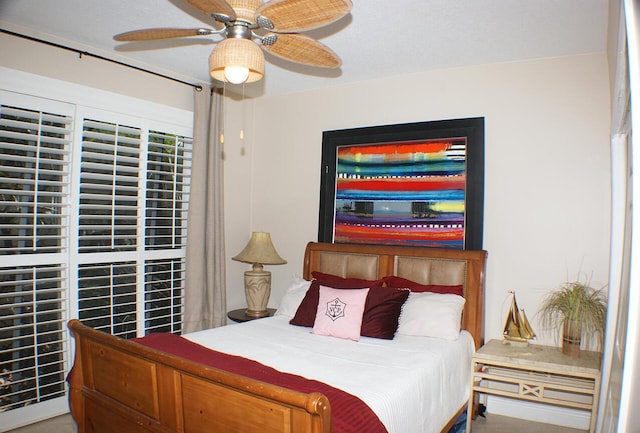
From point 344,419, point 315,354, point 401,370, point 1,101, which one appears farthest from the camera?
point 1,101

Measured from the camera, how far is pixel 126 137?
3709mm

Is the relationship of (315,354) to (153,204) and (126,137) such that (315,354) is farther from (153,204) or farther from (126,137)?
(126,137)

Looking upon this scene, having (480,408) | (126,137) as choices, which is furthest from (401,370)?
(126,137)

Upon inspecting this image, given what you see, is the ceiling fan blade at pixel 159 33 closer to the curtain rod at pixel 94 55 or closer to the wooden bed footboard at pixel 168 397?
the wooden bed footboard at pixel 168 397

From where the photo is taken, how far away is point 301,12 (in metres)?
1.78

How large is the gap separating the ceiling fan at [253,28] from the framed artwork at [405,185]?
1852 mm

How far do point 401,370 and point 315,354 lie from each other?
→ 20.8 inches

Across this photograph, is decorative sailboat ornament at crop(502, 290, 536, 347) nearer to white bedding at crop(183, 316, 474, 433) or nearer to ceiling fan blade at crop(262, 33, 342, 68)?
white bedding at crop(183, 316, 474, 433)

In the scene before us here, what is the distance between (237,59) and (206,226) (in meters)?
2.49

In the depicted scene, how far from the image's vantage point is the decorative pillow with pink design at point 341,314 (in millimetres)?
3074

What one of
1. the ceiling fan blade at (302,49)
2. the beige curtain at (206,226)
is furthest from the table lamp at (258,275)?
the ceiling fan blade at (302,49)

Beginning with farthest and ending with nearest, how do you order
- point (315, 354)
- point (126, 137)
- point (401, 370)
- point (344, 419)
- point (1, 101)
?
point (126, 137) → point (1, 101) → point (315, 354) → point (401, 370) → point (344, 419)

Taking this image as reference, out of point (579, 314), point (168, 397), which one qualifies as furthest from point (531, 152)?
point (168, 397)

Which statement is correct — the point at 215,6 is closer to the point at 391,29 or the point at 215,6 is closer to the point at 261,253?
the point at 391,29
